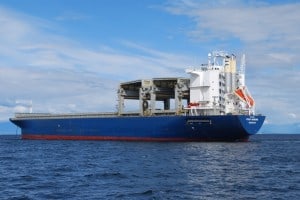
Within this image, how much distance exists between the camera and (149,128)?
2926 inches

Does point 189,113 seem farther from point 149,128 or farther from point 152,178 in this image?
point 152,178

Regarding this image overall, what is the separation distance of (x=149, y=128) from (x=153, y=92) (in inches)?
252

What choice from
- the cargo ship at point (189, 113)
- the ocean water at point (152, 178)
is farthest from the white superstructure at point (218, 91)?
the ocean water at point (152, 178)

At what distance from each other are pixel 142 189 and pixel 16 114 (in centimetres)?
8098

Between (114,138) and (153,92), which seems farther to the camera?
(114,138)

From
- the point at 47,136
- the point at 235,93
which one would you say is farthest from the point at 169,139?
the point at 47,136

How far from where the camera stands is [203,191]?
26.7 metres

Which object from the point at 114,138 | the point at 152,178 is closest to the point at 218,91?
the point at 114,138

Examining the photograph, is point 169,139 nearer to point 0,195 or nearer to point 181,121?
point 181,121

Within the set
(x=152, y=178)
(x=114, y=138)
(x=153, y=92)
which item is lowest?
(x=152, y=178)

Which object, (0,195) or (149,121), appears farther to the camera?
(149,121)

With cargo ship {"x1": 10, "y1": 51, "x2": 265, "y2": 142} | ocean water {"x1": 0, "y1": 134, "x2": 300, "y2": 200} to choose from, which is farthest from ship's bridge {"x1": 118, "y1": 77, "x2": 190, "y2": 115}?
ocean water {"x1": 0, "y1": 134, "x2": 300, "y2": 200}

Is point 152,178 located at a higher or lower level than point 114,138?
lower

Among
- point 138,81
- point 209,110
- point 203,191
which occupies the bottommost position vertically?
point 203,191
